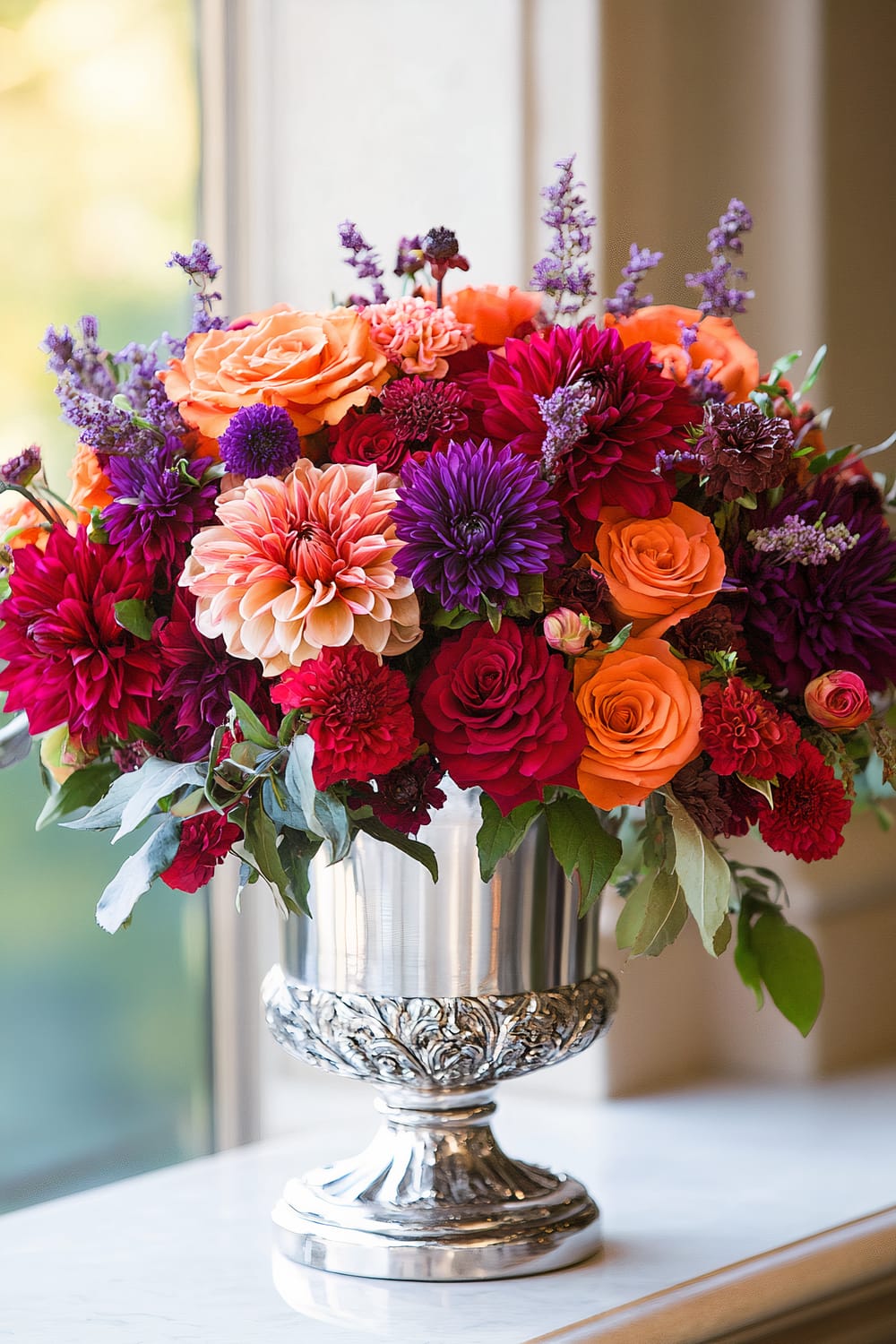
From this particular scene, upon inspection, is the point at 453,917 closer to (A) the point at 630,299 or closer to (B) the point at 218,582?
(B) the point at 218,582

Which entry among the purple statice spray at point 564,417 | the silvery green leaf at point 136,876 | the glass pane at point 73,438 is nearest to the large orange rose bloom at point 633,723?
the purple statice spray at point 564,417

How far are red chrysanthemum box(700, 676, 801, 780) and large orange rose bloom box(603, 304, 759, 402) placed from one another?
19 cm

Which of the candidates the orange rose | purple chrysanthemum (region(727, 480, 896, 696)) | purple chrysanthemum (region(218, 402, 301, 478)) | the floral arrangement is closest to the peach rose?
the floral arrangement

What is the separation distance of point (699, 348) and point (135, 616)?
0.36 m

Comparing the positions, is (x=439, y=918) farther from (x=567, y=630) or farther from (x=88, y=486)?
(x=88, y=486)

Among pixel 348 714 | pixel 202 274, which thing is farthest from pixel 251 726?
pixel 202 274

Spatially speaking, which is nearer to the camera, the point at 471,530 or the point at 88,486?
the point at 471,530

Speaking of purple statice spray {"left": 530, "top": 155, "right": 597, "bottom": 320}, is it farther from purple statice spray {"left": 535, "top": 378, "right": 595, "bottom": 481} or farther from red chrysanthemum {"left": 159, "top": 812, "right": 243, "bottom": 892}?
red chrysanthemum {"left": 159, "top": 812, "right": 243, "bottom": 892}

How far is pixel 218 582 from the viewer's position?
0.73m

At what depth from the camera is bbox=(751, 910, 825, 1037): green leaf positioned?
0.90 meters

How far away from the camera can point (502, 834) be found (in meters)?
0.77

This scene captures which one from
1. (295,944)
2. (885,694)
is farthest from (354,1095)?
(885,694)

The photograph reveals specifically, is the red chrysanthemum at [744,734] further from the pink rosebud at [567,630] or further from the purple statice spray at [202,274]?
the purple statice spray at [202,274]

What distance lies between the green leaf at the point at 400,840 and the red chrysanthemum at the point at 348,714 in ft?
0.21
